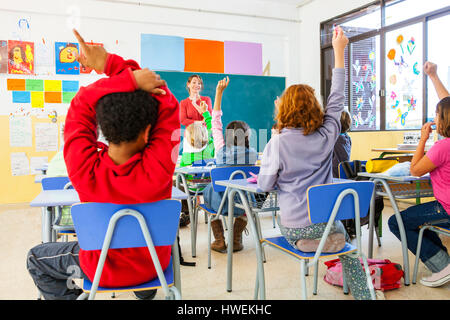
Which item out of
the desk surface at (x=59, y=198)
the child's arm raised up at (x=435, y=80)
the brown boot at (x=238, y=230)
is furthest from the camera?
the brown boot at (x=238, y=230)

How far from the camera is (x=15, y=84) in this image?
5012 millimetres

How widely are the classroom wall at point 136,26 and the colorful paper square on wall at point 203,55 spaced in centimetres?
11

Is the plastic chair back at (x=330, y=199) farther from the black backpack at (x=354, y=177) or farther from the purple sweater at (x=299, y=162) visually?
the black backpack at (x=354, y=177)

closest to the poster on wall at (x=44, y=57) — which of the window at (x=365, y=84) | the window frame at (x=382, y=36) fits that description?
the window frame at (x=382, y=36)

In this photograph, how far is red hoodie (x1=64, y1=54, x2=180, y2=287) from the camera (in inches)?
45.1

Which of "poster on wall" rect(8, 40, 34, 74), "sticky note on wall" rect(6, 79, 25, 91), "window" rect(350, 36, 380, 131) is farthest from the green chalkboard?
"sticky note on wall" rect(6, 79, 25, 91)

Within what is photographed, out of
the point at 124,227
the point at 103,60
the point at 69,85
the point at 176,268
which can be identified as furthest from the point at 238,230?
the point at 69,85

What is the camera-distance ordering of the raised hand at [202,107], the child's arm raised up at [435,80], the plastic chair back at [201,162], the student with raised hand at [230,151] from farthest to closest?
the raised hand at [202,107] < the plastic chair back at [201,162] < the student with raised hand at [230,151] < the child's arm raised up at [435,80]

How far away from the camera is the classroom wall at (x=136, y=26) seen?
16.6 feet

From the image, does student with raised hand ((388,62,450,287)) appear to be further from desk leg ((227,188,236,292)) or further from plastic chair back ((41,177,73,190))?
plastic chair back ((41,177,73,190))

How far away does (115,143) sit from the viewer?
116cm

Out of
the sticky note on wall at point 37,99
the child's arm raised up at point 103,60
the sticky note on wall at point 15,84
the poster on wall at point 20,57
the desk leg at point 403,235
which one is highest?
the poster on wall at point 20,57

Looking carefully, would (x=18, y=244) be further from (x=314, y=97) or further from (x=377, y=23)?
(x=377, y=23)
